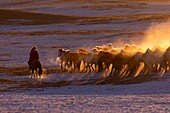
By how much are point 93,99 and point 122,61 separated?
21.1 feet

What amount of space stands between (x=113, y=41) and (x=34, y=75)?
14.0 meters

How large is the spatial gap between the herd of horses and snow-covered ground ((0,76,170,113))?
216cm

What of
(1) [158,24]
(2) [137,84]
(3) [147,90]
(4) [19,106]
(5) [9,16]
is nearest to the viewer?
(4) [19,106]

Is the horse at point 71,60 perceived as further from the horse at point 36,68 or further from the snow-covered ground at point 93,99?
the snow-covered ground at point 93,99

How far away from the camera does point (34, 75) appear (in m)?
22.7

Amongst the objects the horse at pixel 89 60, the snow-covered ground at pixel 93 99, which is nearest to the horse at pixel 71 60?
the horse at pixel 89 60

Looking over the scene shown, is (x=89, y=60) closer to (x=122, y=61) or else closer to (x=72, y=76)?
(x=72, y=76)

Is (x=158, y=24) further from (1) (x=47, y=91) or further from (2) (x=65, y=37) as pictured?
(1) (x=47, y=91)

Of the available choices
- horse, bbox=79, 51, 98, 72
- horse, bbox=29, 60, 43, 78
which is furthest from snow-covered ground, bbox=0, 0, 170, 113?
horse, bbox=79, 51, 98, 72

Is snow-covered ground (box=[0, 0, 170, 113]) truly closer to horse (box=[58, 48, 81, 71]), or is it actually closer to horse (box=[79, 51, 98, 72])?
horse (box=[79, 51, 98, 72])

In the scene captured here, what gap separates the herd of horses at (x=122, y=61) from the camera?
22031 millimetres

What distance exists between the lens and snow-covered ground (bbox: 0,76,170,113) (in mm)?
14932

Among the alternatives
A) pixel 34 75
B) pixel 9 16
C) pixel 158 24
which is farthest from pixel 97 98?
pixel 9 16

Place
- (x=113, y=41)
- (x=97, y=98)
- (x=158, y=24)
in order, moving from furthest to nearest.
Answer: (x=158, y=24) < (x=113, y=41) < (x=97, y=98)
